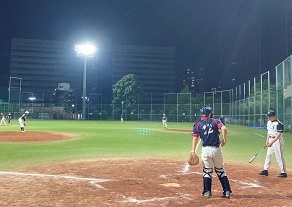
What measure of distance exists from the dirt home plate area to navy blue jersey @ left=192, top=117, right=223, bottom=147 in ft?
4.08

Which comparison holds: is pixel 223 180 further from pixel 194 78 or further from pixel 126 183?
pixel 194 78

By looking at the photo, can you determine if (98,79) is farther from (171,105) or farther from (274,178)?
(274,178)

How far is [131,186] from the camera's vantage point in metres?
7.21

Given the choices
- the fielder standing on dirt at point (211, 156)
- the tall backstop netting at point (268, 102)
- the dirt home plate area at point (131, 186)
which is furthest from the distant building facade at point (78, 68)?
the fielder standing on dirt at point (211, 156)

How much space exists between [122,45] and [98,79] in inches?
738

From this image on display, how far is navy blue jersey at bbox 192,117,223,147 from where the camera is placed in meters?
6.27

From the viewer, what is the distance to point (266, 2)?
56750mm

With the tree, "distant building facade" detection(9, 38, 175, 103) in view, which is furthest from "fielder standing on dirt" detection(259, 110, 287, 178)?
"distant building facade" detection(9, 38, 175, 103)

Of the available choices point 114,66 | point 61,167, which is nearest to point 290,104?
point 61,167

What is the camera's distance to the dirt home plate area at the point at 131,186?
5852mm

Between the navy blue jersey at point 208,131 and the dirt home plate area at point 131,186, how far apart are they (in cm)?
124

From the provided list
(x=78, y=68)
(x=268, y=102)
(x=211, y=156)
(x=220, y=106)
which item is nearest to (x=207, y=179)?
(x=211, y=156)

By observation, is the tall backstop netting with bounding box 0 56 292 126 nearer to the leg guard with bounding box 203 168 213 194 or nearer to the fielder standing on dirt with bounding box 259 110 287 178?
the fielder standing on dirt with bounding box 259 110 287 178

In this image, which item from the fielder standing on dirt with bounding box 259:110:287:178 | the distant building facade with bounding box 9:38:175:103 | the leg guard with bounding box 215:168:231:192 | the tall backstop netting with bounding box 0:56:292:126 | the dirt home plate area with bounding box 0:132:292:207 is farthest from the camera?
the distant building facade with bounding box 9:38:175:103
